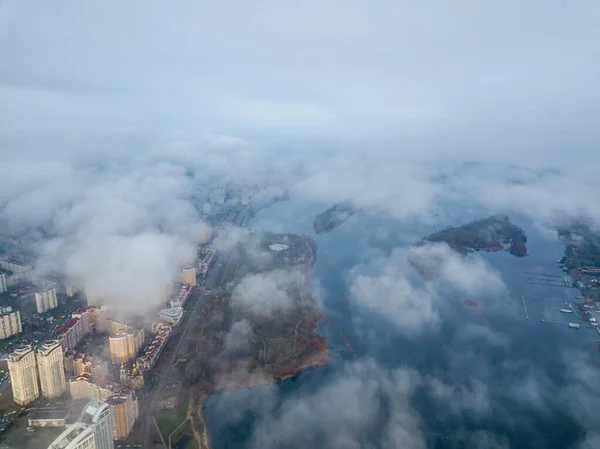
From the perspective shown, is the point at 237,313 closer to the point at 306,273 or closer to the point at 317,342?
the point at 317,342

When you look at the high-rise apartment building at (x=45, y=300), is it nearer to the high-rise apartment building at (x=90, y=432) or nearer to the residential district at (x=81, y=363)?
the residential district at (x=81, y=363)

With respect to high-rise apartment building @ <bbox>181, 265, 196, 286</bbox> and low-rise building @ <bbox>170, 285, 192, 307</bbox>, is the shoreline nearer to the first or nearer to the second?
low-rise building @ <bbox>170, 285, 192, 307</bbox>

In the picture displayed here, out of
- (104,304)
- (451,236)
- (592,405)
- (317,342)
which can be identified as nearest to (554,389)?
(592,405)

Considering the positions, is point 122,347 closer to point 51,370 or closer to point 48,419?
point 51,370

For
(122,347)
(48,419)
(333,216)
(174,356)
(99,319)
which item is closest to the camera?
(48,419)

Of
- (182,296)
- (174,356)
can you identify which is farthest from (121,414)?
(182,296)

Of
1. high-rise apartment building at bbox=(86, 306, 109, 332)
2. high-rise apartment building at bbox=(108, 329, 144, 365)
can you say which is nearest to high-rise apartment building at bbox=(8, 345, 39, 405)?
high-rise apartment building at bbox=(108, 329, 144, 365)
